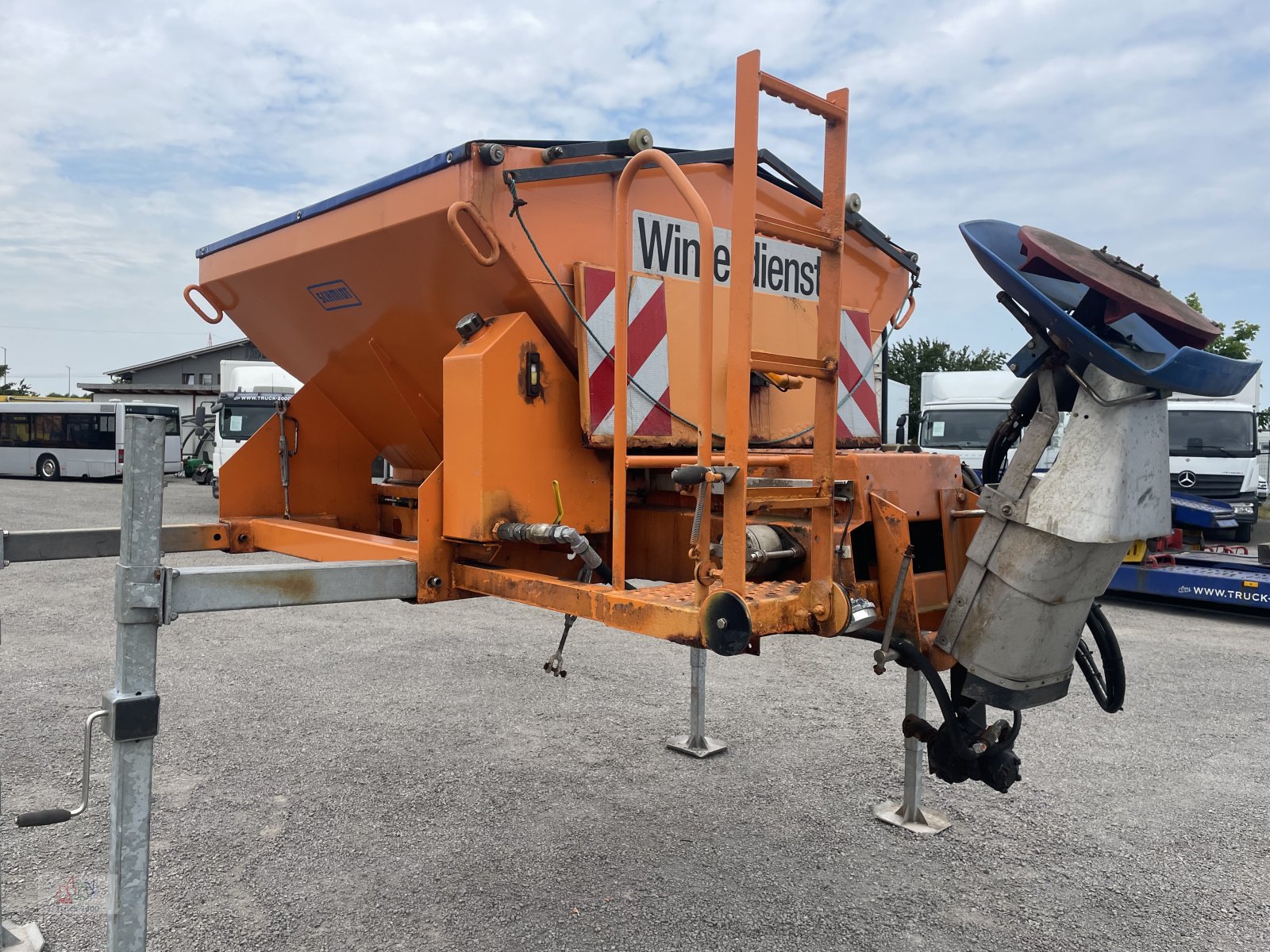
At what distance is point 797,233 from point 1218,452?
13.9 meters

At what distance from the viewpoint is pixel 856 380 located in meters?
3.85

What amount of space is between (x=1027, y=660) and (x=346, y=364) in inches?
111

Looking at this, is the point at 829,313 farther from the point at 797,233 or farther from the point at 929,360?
the point at 929,360

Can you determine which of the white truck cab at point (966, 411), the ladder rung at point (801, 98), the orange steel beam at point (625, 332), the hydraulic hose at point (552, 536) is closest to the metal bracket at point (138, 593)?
the hydraulic hose at point (552, 536)

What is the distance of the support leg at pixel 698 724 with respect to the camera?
4.69 m

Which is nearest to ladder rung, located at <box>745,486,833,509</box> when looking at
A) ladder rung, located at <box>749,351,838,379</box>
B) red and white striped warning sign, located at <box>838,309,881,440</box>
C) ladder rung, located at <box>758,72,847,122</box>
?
ladder rung, located at <box>749,351,838,379</box>

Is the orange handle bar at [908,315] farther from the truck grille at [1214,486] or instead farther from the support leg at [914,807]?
the truck grille at [1214,486]

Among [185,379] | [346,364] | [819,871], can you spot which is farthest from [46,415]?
[819,871]

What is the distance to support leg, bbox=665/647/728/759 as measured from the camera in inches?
185

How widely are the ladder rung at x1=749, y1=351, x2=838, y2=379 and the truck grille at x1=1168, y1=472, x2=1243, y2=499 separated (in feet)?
44.2

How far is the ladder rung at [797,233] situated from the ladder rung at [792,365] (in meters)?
0.27

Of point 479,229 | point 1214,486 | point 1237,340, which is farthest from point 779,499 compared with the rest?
point 1237,340

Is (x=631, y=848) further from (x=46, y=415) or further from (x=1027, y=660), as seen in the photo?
(x=46, y=415)

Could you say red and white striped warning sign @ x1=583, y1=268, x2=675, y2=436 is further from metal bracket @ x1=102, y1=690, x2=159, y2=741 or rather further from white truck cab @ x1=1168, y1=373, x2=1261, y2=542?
white truck cab @ x1=1168, y1=373, x2=1261, y2=542
